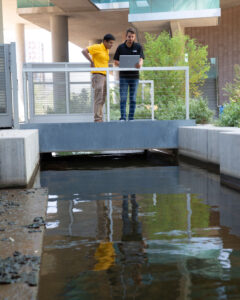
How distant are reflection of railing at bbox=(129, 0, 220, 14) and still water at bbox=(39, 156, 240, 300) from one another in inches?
596

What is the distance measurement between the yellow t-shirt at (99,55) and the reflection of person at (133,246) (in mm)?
5448

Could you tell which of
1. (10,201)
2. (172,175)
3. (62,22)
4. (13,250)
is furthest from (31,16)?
(13,250)

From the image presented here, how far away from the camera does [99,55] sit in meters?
9.12

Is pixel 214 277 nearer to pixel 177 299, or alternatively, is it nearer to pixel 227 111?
pixel 177 299

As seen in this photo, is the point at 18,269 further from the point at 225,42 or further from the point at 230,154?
the point at 225,42

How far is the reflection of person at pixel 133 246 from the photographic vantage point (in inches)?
97.9

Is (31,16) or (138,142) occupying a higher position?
(31,16)

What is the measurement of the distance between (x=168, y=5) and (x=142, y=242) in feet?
58.9

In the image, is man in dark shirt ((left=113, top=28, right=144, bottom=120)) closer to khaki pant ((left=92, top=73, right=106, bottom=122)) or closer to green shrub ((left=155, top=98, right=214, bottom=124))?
khaki pant ((left=92, top=73, right=106, bottom=122))

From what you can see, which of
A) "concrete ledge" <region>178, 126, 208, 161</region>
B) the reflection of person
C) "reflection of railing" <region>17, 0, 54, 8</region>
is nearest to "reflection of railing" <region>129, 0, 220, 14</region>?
"reflection of railing" <region>17, 0, 54, 8</region>

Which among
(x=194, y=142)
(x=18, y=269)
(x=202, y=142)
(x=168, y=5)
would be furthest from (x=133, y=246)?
(x=168, y=5)

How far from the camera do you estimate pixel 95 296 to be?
217 centimetres

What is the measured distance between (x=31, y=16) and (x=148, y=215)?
2261 centimetres

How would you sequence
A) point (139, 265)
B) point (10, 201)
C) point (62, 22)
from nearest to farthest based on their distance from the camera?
1. point (139, 265)
2. point (10, 201)
3. point (62, 22)
